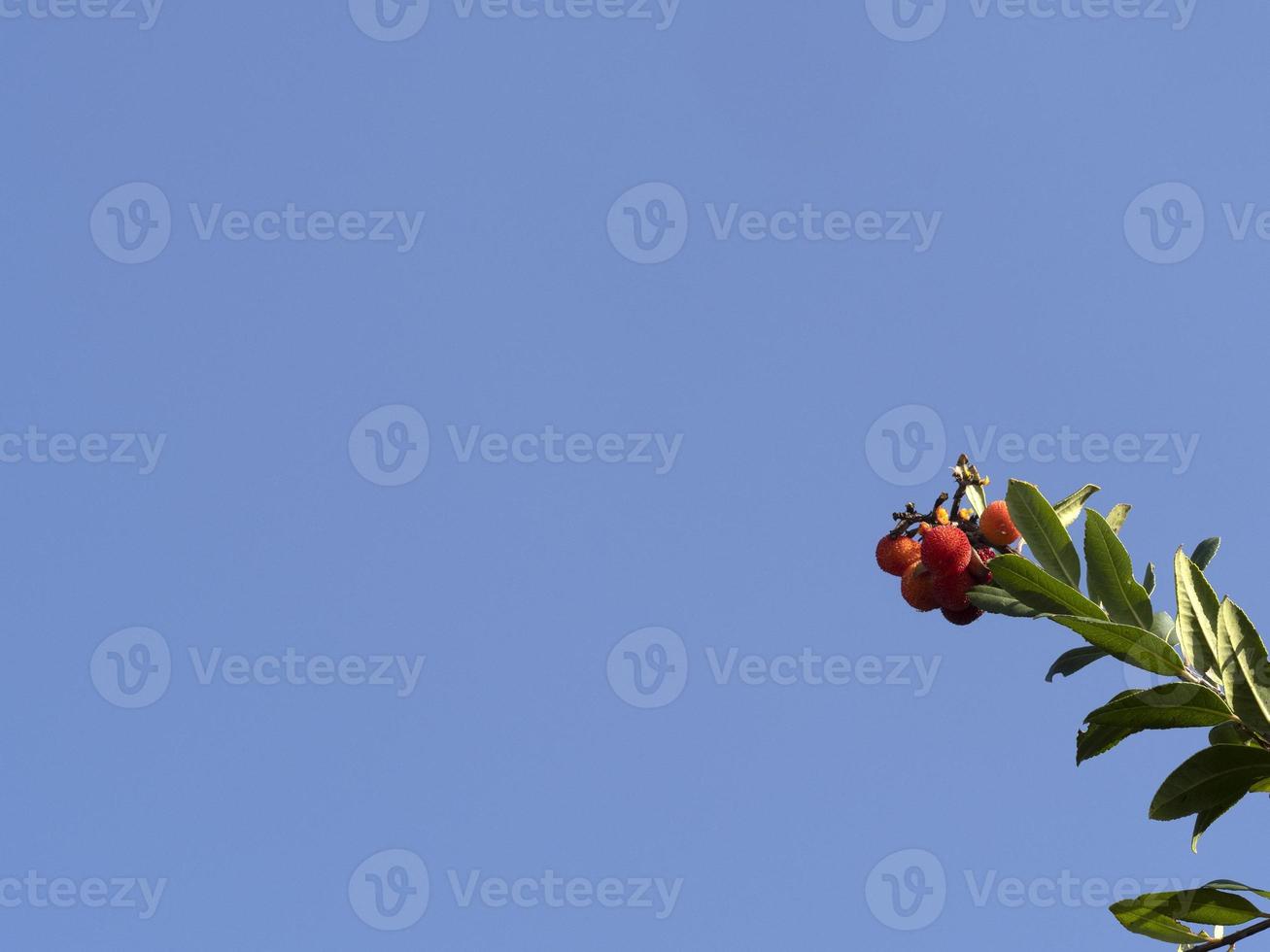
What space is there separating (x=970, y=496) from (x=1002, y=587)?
0.88 feet

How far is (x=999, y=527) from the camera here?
2.92 meters

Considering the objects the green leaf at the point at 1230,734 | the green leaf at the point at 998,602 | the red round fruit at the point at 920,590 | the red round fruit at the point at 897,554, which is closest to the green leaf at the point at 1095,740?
the green leaf at the point at 1230,734

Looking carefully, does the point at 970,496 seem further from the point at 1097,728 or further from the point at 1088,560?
the point at 1097,728

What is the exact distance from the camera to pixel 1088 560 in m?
2.82

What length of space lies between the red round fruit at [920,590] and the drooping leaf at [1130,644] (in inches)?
14.2

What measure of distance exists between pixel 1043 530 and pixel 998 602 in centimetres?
18

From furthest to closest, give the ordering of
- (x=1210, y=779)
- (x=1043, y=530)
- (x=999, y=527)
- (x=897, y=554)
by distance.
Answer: (x=897, y=554) → (x=999, y=527) → (x=1043, y=530) → (x=1210, y=779)

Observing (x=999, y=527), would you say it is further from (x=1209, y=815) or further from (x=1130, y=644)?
(x=1209, y=815)

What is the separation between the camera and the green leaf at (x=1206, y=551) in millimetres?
3084

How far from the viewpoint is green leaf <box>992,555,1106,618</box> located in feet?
8.78

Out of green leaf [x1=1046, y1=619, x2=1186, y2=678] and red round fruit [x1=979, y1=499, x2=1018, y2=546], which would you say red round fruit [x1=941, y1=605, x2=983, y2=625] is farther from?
green leaf [x1=1046, y1=619, x2=1186, y2=678]

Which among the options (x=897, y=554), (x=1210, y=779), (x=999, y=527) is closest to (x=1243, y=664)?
(x=1210, y=779)

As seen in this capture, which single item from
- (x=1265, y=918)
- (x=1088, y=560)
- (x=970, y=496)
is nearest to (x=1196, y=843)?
(x=1265, y=918)

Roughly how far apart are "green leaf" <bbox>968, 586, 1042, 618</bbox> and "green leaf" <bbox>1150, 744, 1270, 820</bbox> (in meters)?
0.44
